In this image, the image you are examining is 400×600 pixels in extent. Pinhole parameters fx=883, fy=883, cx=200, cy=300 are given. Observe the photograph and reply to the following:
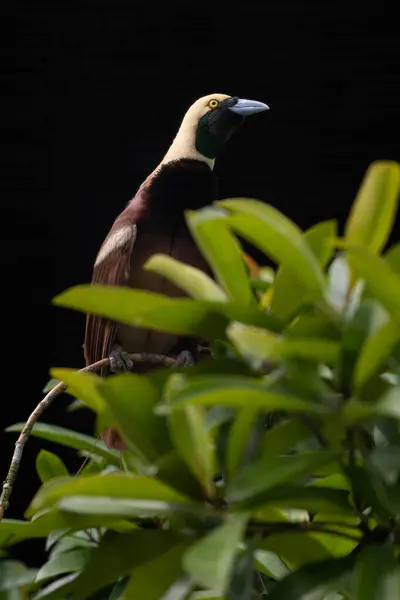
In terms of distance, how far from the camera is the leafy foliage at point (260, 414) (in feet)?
1.24

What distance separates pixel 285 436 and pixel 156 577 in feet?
0.29

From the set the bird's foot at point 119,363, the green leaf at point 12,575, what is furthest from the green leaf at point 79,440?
the bird's foot at point 119,363

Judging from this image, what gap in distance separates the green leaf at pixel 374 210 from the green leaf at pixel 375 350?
58 millimetres

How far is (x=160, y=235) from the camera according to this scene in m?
1.32

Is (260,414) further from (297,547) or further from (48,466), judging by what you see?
(48,466)

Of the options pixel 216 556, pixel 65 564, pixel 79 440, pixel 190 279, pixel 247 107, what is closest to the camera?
pixel 216 556

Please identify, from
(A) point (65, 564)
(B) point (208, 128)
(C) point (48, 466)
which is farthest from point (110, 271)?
(A) point (65, 564)

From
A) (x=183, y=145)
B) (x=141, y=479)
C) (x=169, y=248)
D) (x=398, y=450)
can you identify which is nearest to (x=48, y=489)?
(x=141, y=479)

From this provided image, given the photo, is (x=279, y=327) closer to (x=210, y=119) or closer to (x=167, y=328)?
(x=167, y=328)

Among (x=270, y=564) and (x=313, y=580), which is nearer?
(x=313, y=580)

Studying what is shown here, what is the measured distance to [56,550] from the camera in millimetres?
594

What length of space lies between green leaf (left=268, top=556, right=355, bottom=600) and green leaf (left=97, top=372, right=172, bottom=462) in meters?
0.08

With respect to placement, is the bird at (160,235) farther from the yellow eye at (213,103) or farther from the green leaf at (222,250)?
the green leaf at (222,250)

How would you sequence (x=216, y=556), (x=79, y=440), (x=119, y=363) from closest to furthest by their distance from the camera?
(x=216, y=556)
(x=79, y=440)
(x=119, y=363)
